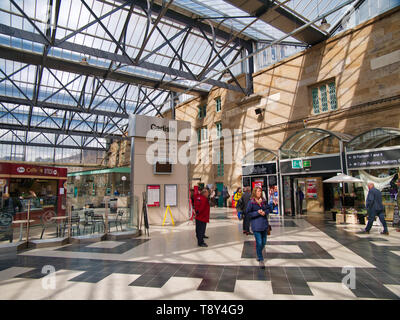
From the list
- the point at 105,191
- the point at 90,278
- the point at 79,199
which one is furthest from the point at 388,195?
the point at 105,191

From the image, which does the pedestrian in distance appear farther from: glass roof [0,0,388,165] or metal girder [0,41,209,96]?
metal girder [0,41,209,96]

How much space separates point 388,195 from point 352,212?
1548 millimetres

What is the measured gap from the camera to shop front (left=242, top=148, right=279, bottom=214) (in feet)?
45.7

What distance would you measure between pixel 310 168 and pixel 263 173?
2934 millimetres

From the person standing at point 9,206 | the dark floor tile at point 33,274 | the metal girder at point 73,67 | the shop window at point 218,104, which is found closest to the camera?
the dark floor tile at point 33,274

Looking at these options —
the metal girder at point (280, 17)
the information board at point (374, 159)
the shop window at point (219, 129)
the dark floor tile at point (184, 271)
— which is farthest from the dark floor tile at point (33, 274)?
the shop window at point (219, 129)

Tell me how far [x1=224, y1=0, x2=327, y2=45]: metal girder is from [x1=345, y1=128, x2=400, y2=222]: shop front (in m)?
6.80

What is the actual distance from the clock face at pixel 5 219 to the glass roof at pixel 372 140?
12.9m

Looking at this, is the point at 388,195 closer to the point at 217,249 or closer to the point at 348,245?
the point at 348,245

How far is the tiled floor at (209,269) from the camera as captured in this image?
3.73 meters

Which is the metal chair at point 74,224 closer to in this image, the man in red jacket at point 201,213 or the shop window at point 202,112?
the man in red jacket at point 201,213

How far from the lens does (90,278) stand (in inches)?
175

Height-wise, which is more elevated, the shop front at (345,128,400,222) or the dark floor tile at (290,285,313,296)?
the shop front at (345,128,400,222)

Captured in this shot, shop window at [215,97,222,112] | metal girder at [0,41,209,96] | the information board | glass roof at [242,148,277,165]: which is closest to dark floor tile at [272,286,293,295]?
the information board
